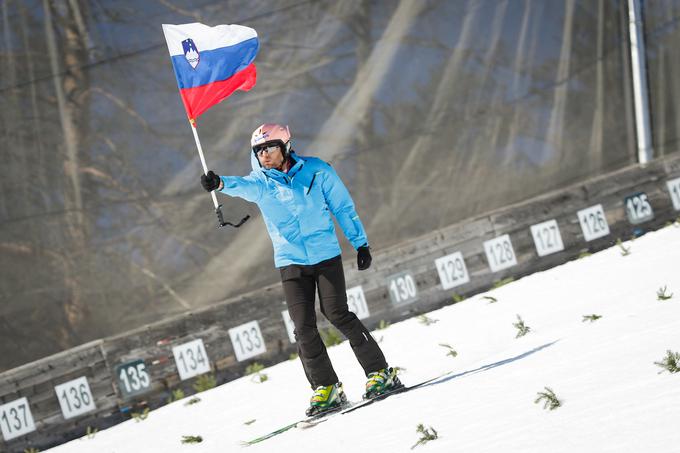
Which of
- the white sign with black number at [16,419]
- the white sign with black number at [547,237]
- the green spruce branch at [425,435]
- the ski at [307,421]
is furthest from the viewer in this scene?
the white sign with black number at [547,237]

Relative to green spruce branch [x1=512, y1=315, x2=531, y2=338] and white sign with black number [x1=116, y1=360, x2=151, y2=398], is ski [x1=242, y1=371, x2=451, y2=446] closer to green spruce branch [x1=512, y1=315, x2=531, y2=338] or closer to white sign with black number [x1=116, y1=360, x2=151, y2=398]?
green spruce branch [x1=512, y1=315, x2=531, y2=338]

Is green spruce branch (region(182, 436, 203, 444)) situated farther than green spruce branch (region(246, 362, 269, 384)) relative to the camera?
→ No

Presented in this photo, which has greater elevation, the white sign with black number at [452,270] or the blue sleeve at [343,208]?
the blue sleeve at [343,208]

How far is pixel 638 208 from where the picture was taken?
380 inches

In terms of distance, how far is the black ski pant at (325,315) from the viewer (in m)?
6.19

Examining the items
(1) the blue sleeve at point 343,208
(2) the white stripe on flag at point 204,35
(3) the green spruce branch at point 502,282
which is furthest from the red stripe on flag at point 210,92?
(3) the green spruce branch at point 502,282

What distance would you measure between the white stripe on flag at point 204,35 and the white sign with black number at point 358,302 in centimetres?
285

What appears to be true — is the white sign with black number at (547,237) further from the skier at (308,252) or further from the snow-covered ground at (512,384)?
the skier at (308,252)

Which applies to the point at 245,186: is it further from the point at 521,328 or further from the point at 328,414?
the point at 521,328

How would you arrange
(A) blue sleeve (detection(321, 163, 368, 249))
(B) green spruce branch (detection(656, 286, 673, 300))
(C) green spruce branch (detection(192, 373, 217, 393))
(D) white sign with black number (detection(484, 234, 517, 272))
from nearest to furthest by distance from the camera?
(A) blue sleeve (detection(321, 163, 368, 249)), (B) green spruce branch (detection(656, 286, 673, 300)), (C) green spruce branch (detection(192, 373, 217, 393)), (D) white sign with black number (detection(484, 234, 517, 272))

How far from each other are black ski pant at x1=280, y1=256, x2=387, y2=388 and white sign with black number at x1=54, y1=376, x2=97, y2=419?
2771 mm

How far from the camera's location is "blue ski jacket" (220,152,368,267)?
620cm

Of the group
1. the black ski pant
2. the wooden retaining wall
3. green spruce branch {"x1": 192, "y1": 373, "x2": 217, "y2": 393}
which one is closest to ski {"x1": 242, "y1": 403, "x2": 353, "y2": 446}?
the black ski pant

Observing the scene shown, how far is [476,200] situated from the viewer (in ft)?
30.7
